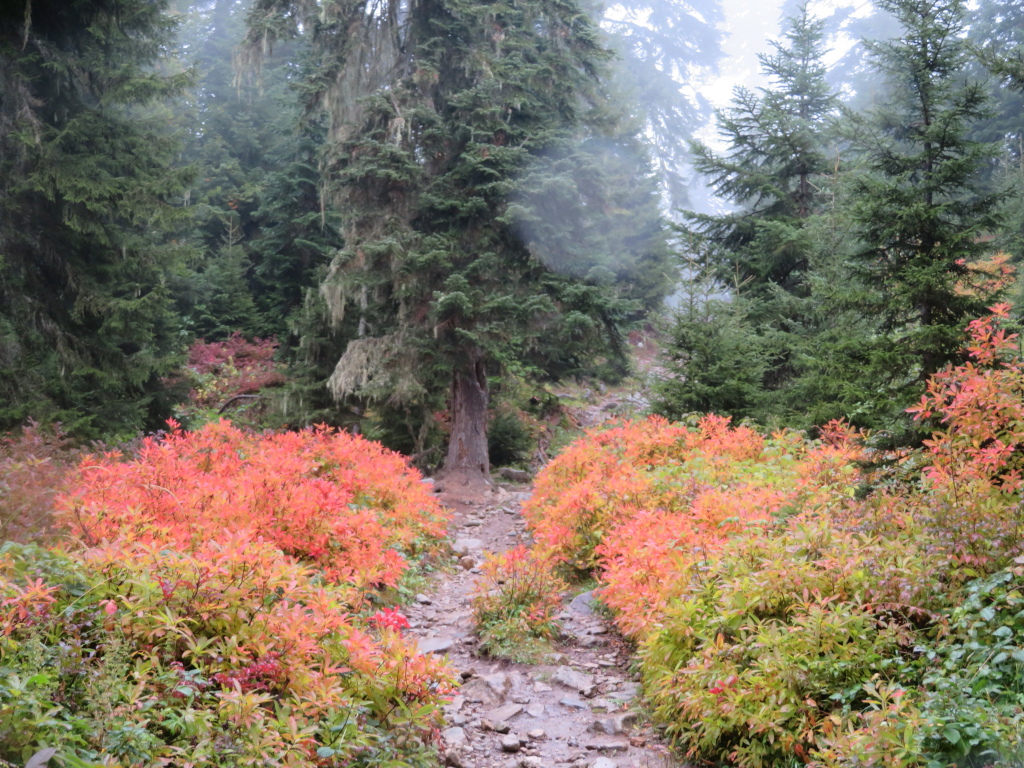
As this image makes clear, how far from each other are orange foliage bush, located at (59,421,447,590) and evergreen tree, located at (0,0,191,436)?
3263 millimetres

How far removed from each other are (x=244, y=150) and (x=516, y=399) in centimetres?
1648

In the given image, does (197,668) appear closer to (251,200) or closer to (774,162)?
(774,162)

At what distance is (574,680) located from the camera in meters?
4.93

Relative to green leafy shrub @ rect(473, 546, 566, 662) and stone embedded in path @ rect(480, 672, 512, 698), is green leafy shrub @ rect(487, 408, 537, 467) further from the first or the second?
stone embedded in path @ rect(480, 672, 512, 698)

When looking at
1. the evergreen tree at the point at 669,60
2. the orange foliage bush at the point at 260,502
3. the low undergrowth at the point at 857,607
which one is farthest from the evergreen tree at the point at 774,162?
the evergreen tree at the point at 669,60

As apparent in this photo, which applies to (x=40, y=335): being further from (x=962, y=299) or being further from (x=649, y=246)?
(x=649, y=246)

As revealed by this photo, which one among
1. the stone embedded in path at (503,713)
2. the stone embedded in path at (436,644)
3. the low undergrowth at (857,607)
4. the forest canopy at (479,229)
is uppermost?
the forest canopy at (479,229)

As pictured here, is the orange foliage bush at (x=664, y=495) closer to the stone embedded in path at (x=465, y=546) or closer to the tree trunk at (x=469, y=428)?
the stone embedded in path at (x=465, y=546)

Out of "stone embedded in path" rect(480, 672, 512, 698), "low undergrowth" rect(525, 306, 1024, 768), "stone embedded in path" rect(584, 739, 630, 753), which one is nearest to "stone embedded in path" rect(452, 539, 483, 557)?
"low undergrowth" rect(525, 306, 1024, 768)

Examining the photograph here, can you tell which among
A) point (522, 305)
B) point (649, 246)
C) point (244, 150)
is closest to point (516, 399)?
point (522, 305)

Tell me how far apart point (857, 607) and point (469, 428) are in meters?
9.52

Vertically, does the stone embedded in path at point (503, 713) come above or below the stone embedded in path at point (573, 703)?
below

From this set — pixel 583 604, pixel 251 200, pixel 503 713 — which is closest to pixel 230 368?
pixel 251 200

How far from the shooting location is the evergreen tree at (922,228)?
6316 millimetres
